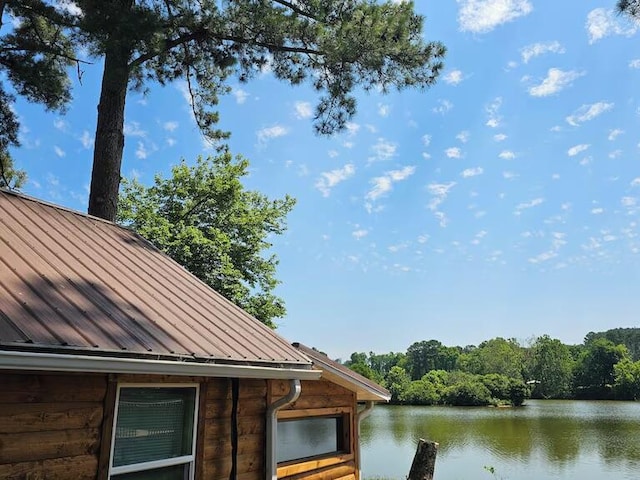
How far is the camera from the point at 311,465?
5.96 m

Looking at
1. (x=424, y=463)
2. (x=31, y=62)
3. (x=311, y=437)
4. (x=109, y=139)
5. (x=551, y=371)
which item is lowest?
(x=424, y=463)

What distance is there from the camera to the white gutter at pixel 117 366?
2.63 metres

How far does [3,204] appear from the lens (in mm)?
4852

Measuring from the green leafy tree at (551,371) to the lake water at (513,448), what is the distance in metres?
32.6

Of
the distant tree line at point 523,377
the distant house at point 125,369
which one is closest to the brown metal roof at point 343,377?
the distant house at point 125,369

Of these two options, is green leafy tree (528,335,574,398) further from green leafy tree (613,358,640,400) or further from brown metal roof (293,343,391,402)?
brown metal roof (293,343,391,402)

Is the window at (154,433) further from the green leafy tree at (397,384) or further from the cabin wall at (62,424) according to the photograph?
the green leafy tree at (397,384)

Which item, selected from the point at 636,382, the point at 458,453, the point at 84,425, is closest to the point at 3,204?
the point at 84,425

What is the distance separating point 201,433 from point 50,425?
1276mm

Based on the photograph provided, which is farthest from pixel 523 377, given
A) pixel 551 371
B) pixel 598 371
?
pixel 598 371

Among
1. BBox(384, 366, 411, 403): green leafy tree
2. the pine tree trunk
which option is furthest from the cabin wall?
BBox(384, 366, 411, 403): green leafy tree

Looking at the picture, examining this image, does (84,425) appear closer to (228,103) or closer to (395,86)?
(395,86)

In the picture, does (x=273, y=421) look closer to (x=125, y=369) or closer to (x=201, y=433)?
(x=201, y=433)

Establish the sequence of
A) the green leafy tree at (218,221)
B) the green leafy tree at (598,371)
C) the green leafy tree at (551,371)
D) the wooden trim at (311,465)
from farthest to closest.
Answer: the green leafy tree at (598,371) → the green leafy tree at (551,371) → the green leafy tree at (218,221) → the wooden trim at (311,465)
